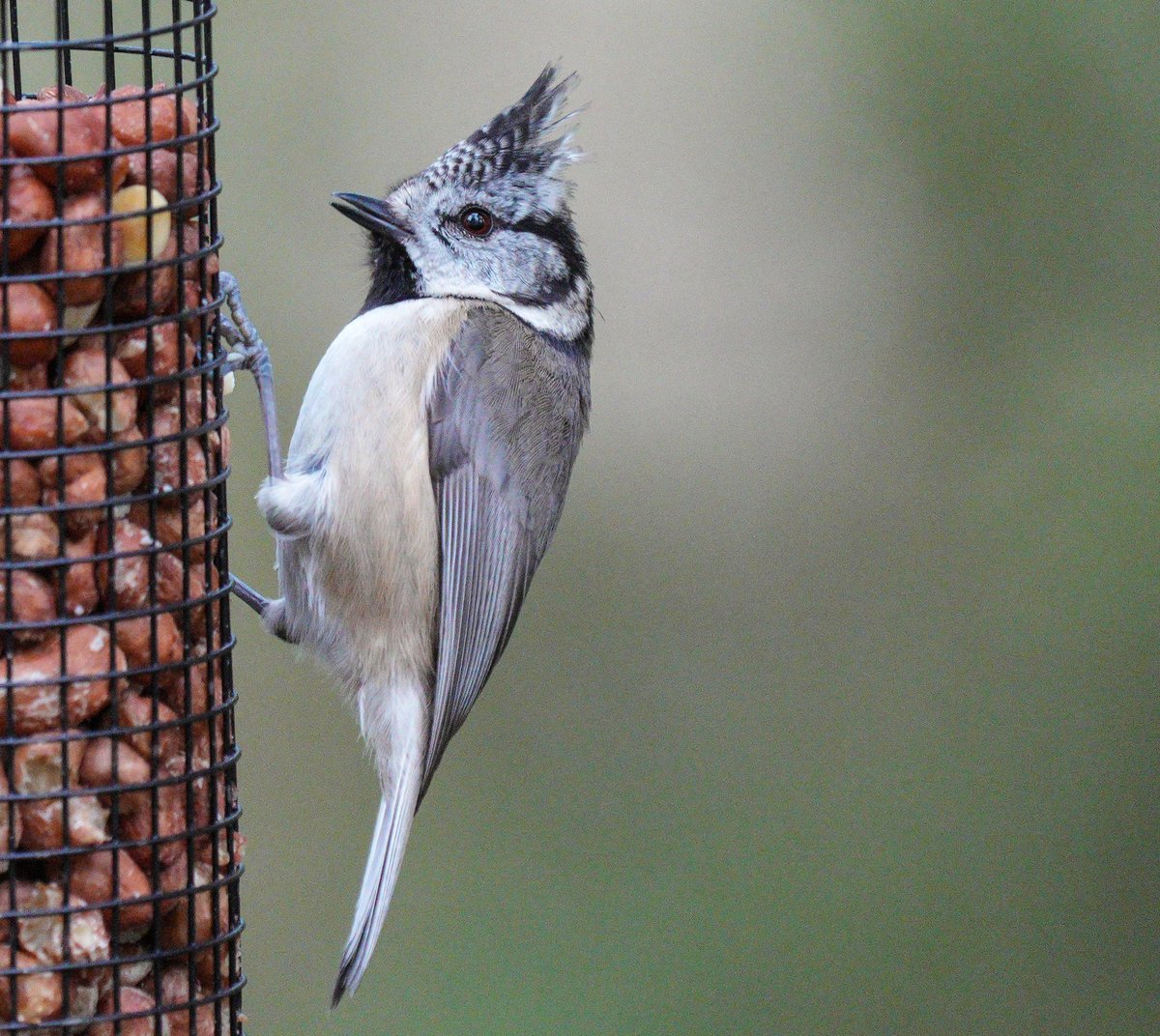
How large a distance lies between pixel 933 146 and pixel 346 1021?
9.73 feet

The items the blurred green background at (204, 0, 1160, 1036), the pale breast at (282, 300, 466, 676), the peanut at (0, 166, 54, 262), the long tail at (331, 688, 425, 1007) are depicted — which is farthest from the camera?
the blurred green background at (204, 0, 1160, 1036)

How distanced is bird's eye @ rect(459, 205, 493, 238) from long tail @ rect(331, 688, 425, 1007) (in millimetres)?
876

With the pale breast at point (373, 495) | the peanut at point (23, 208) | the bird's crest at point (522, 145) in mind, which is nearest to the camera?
the peanut at point (23, 208)

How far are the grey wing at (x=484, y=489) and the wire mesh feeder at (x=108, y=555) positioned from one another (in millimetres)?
719

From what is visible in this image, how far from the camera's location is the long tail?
3.07 m

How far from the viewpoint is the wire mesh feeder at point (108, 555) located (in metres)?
2.45

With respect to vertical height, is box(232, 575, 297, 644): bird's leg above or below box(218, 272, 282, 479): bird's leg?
below

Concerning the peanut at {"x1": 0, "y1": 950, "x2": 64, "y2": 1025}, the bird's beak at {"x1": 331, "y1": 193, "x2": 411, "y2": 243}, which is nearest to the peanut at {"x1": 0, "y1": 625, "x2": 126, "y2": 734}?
the peanut at {"x1": 0, "y1": 950, "x2": 64, "y2": 1025}

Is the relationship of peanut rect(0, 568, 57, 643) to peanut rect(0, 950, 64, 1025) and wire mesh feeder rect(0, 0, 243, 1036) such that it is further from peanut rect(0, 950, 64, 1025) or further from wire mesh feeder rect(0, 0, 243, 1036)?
peanut rect(0, 950, 64, 1025)

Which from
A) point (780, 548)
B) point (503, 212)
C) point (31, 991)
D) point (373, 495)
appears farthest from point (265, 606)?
point (780, 548)

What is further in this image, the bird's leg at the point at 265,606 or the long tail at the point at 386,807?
the bird's leg at the point at 265,606

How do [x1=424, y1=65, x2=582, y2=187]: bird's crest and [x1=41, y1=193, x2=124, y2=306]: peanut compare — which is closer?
[x1=41, y1=193, x2=124, y2=306]: peanut

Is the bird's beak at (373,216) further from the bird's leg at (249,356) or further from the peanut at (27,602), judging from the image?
the peanut at (27,602)

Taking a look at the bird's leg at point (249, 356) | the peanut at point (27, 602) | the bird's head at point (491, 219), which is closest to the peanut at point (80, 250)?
the peanut at point (27, 602)
